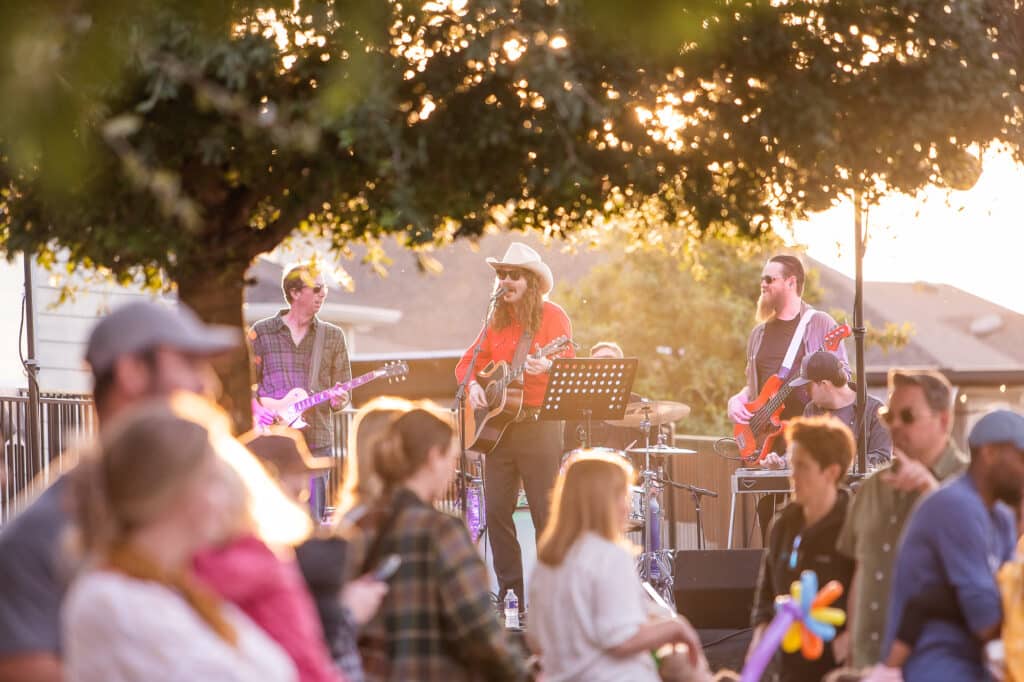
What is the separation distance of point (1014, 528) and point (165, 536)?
322 cm

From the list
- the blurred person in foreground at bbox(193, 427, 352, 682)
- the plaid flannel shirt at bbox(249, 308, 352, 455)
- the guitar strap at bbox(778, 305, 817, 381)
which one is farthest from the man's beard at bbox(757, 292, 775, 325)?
the blurred person in foreground at bbox(193, 427, 352, 682)

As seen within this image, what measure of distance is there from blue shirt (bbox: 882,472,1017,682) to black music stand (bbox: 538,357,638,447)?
15.7 ft

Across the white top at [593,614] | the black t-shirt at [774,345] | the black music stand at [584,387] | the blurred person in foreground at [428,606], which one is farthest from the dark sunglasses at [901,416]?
the black t-shirt at [774,345]

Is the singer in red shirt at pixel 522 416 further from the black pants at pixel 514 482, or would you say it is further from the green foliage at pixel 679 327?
the green foliage at pixel 679 327

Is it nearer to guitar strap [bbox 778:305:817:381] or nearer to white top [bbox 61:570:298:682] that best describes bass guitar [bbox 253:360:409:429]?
guitar strap [bbox 778:305:817:381]

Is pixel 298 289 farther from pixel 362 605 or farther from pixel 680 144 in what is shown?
pixel 362 605

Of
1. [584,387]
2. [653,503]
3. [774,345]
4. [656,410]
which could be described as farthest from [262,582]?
[656,410]

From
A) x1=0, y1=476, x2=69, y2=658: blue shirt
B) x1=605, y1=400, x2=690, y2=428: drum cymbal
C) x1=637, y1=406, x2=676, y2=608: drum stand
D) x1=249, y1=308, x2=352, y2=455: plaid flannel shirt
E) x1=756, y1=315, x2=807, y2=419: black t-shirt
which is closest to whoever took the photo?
x1=0, y1=476, x2=69, y2=658: blue shirt

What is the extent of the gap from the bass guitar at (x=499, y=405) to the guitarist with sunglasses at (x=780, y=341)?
1387mm

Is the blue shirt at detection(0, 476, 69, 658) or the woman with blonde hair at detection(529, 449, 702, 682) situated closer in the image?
the blue shirt at detection(0, 476, 69, 658)

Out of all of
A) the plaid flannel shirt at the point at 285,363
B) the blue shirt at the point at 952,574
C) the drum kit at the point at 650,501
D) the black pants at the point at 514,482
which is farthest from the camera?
the drum kit at the point at 650,501

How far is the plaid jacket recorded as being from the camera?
455cm

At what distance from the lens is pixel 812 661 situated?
5.67 m

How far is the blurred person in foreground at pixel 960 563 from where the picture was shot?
4668 millimetres
